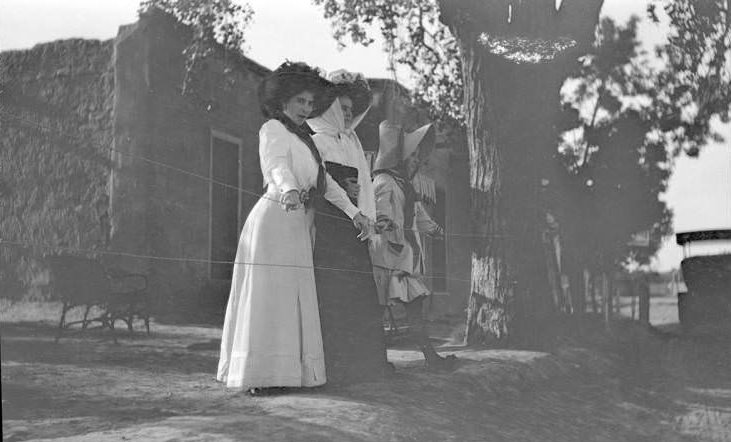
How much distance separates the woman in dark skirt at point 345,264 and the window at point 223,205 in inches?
129

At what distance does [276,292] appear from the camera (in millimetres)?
4297

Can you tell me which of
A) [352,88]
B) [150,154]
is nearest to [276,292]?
[352,88]

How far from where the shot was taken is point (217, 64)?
6.84 meters

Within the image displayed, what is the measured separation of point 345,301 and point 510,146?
2.88m

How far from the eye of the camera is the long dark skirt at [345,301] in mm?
4633

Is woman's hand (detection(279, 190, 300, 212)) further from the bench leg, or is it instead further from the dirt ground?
the bench leg

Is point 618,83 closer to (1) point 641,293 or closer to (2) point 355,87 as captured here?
(1) point 641,293

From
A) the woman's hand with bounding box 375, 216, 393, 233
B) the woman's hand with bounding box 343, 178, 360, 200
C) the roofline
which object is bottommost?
the woman's hand with bounding box 375, 216, 393, 233

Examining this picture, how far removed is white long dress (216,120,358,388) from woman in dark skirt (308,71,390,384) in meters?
0.20

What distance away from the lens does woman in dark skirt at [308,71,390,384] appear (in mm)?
4645

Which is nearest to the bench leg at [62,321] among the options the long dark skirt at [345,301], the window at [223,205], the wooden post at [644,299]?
the long dark skirt at [345,301]

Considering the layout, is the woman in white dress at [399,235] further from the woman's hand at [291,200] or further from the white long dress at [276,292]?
the woman's hand at [291,200]

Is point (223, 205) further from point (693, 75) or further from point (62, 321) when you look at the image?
point (693, 75)

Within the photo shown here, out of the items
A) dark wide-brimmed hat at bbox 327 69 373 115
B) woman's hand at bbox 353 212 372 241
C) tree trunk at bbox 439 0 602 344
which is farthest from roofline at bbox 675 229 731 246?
woman's hand at bbox 353 212 372 241
